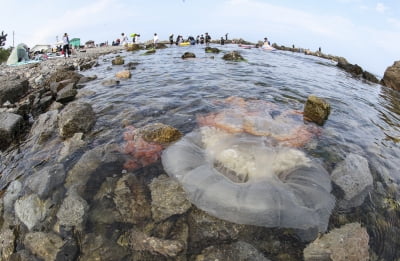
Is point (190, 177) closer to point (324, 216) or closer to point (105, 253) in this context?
point (105, 253)

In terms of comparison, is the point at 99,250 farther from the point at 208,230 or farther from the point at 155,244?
the point at 208,230

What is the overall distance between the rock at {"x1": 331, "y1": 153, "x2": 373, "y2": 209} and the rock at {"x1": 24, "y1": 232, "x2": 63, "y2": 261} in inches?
207

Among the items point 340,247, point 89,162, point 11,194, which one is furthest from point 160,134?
point 340,247

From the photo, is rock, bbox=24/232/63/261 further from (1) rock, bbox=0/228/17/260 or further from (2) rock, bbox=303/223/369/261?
(2) rock, bbox=303/223/369/261

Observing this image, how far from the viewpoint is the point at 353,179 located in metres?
5.29

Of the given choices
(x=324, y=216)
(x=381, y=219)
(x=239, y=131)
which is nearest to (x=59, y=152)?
(x=239, y=131)

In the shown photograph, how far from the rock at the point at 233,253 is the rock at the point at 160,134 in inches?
127

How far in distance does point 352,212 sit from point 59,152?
22.9 ft

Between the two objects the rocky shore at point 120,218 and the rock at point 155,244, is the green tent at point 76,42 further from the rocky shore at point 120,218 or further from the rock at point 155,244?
the rock at point 155,244

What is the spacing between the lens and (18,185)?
538 cm

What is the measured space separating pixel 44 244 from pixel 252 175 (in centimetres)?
397

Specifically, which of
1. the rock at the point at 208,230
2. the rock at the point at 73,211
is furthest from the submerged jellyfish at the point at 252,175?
the rock at the point at 73,211

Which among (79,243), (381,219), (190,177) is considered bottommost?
(79,243)

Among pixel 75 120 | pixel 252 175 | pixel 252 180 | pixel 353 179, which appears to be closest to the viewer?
pixel 252 180
